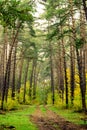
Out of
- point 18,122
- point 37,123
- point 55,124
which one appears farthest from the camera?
point 18,122

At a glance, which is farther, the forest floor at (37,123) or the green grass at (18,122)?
the green grass at (18,122)

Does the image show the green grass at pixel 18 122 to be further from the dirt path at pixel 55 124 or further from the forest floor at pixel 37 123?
the dirt path at pixel 55 124

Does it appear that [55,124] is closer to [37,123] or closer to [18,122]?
[37,123]

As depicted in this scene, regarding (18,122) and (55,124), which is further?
(18,122)

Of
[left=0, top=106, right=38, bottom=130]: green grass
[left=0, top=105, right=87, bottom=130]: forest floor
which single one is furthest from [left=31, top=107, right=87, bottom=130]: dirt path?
[left=0, top=106, right=38, bottom=130]: green grass

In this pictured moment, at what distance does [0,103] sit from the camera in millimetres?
29531

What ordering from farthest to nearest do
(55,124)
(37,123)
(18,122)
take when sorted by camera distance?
(18,122) < (37,123) < (55,124)

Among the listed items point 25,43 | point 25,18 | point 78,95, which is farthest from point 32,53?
point 25,18

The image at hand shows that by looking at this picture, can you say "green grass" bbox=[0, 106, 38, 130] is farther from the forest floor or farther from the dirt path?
the dirt path

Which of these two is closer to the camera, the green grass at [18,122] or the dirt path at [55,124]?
the dirt path at [55,124]

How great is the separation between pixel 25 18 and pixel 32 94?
51635 mm

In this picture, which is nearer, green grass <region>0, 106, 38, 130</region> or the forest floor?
the forest floor

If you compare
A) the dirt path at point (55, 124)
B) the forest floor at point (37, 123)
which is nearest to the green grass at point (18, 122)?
the forest floor at point (37, 123)

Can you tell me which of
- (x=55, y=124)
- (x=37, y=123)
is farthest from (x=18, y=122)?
(x=55, y=124)
